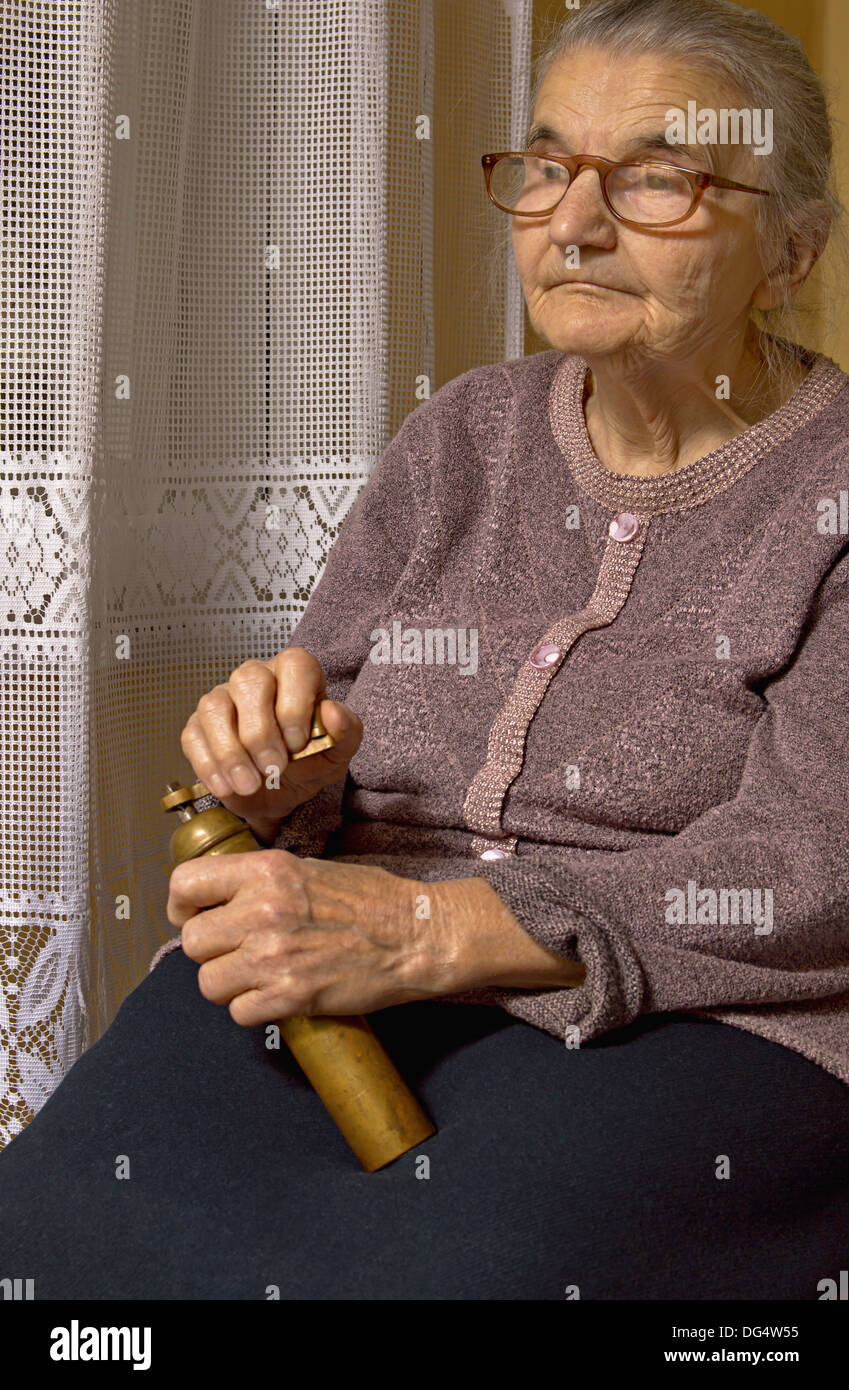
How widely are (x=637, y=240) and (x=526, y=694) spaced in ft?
1.19

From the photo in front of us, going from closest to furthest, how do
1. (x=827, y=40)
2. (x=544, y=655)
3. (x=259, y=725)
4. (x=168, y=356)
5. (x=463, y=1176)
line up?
(x=463, y=1176)
(x=259, y=725)
(x=544, y=655)
(x=168, y=356)
(x=827, y=40)

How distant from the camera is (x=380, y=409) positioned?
134 cm

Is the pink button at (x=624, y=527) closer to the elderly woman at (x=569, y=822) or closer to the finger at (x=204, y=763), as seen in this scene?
the elderly woman at (x=569, y=822)

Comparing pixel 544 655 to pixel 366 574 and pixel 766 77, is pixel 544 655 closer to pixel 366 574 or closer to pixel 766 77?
pixel 366 574

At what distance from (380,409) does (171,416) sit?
218mm

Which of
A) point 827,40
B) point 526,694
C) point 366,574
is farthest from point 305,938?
point 827,40

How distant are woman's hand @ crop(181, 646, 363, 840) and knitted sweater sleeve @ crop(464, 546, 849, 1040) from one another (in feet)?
0.53

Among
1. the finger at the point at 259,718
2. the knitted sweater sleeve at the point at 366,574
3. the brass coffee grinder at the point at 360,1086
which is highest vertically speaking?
the knitted sweater sleeve at the point at 366,574

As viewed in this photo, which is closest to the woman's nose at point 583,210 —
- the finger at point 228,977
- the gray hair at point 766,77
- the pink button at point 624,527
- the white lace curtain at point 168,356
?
the gray hair at point 766,77

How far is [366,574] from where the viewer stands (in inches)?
45.1

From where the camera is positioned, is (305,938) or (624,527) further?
(624,527)

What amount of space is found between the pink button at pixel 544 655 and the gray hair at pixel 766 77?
1.01 ft

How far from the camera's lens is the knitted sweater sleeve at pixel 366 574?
1.13m
